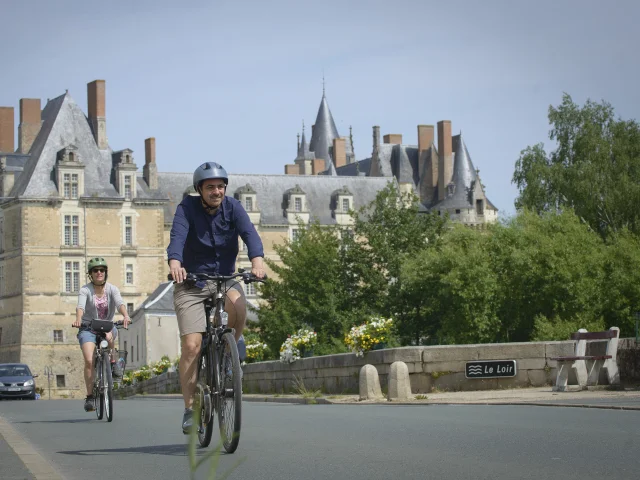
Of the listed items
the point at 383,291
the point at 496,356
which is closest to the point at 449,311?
the point at 383,291

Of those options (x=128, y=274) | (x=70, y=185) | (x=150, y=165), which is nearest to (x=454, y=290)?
(x=128, y=274)

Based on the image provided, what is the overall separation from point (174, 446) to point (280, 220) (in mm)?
93553

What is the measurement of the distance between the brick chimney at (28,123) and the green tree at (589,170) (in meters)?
42.0

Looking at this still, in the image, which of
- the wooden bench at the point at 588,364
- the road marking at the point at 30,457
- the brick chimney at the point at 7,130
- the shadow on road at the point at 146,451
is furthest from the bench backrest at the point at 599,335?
the brick chimney at the point at 7,130

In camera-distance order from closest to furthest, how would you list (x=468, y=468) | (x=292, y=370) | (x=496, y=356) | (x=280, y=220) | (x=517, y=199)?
(x=468, y=468) → (x=496, y=356) → (x=292, y=370) → (x=517, y=199) → (x=280, y=220)

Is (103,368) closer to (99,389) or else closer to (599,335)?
(99,389)

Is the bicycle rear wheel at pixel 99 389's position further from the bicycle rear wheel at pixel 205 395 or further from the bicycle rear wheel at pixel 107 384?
the bicycle rear wheel at pixel 205 395

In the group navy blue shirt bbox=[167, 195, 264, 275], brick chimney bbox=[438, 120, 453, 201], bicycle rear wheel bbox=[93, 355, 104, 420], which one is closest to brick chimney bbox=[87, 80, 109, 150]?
brick chimney bbox=[438, 120, 453, 201]

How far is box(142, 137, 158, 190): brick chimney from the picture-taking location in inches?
3826

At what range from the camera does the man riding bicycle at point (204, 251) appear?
898cm

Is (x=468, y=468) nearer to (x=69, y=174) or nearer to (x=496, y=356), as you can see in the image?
(x=496, y=356)

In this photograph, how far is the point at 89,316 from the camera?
1408 cm

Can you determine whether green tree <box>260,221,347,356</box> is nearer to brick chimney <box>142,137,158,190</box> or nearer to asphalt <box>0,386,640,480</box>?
asphalt <box>0,386,640,480</box>

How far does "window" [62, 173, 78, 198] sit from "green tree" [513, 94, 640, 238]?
37.2 metres
